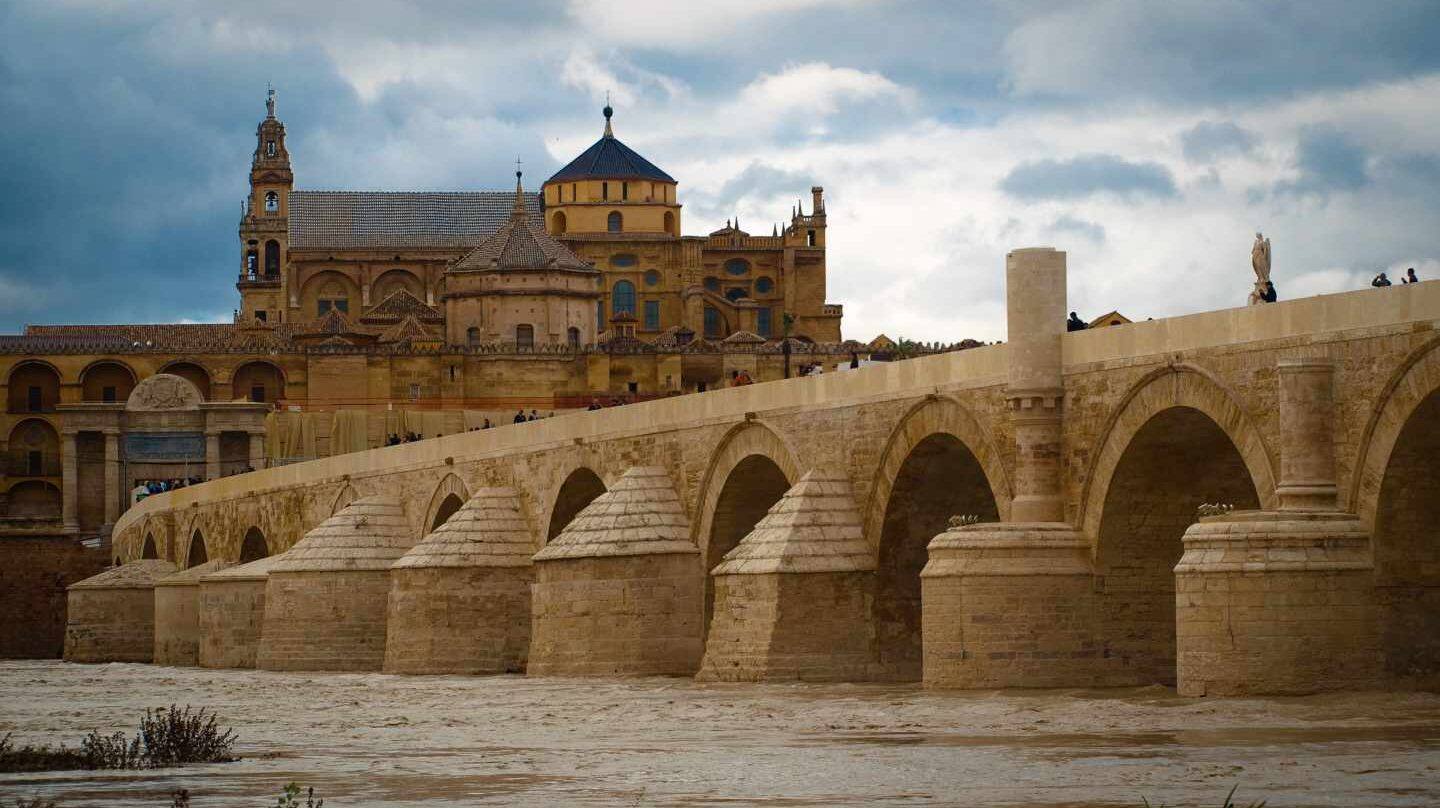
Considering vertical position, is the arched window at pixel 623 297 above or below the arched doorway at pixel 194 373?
above

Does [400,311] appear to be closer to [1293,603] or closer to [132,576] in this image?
[132,576]

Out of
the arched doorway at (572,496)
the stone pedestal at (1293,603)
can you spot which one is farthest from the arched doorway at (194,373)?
the stone pedestal at (1293,603)

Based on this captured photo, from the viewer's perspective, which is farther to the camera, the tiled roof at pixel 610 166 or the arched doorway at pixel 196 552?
the tiled roof at pixel 610 166

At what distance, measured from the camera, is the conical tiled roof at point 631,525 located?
3647 cm

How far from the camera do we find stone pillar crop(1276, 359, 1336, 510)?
78.1ft

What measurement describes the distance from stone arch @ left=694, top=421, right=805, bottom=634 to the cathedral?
129 ft

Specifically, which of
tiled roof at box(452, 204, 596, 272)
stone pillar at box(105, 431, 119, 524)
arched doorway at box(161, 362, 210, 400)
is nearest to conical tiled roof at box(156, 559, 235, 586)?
stone pillar at box(105, 431, 119, 524)

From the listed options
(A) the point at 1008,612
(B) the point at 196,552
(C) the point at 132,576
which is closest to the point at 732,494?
(A) the point at 1008,612

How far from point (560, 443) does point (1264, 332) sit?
20.9m

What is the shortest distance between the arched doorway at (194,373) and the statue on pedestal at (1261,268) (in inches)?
3035

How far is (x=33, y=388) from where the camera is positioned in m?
102

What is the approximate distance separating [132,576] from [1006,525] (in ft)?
130

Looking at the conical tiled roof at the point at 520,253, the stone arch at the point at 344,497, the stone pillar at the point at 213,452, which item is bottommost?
the stone arch at the point at 344,497

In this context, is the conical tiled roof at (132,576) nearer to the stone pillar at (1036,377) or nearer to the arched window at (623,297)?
the stone pillar at (1036,377)
